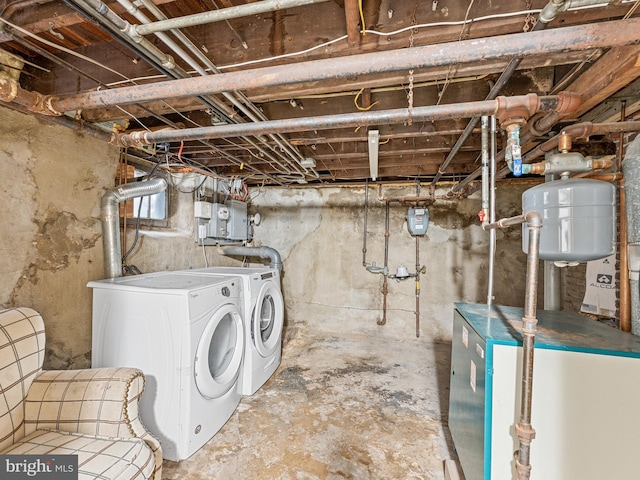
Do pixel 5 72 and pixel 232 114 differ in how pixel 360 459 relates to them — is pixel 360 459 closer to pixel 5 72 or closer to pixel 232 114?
pixel 232 114

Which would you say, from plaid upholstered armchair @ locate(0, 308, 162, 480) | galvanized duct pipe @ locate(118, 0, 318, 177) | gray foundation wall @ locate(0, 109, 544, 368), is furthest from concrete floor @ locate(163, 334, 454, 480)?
galvanized duct pipe @ locate(118, 0, 318, 177)

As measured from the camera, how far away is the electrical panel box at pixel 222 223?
314cm

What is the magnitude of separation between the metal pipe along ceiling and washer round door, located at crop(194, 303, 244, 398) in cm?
137

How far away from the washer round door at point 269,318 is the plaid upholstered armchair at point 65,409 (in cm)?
120

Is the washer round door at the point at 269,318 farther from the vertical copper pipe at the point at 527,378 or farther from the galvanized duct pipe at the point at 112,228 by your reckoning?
the vertical copper pipe at the point at 527,378

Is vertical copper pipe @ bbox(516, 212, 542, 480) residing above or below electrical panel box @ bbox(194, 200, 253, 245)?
below

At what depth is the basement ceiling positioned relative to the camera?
3.14 feet

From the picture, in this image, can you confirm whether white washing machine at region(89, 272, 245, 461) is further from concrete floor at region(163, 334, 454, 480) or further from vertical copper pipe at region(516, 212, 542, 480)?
vertical copper pipe at region(516, 212, 542, 480)

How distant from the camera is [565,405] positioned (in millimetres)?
1056

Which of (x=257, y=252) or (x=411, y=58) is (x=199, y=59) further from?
(x=257, y=252)

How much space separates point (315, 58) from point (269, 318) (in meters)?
2.31

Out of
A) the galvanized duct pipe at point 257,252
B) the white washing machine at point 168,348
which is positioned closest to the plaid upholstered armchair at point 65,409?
the white washing machine at point 168,348

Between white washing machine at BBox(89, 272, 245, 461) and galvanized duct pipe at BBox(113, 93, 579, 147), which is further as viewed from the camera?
white washing machine at BBox(89, 272, 245, 461)

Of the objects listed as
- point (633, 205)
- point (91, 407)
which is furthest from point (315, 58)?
point (91, 407)
